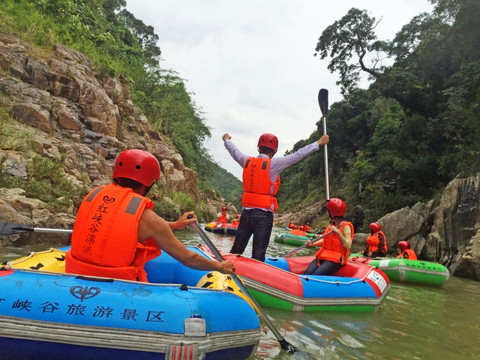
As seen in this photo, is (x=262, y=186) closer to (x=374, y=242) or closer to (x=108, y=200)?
(x=108, y=200)

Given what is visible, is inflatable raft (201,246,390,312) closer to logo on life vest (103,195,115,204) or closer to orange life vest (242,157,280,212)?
orange life vest (242,157,280,212)

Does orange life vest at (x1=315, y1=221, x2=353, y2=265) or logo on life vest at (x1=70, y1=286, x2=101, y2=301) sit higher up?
orange life vest at (x1=315, y1=221, x2=353, y2=265)

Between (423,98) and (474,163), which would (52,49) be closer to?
(474,163)

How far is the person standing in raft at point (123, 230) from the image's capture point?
223 cm

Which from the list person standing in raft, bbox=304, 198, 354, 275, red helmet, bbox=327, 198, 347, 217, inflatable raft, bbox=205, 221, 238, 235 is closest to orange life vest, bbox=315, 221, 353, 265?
person standing in raft, bbox=304, 198, 354, 275

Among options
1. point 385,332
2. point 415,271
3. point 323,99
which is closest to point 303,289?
point 385,332

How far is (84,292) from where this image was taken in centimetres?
212

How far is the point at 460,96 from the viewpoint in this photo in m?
12.9

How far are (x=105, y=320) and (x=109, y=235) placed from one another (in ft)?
1.53

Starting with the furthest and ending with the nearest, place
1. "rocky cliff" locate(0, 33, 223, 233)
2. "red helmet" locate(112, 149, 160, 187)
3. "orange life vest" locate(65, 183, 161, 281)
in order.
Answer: "rocky cliff" locate(0, 33, 223, 233) → "red helmet" locate(112, 149, 160, 187) → "orange life vest" locate(65, 183, 161, 281)

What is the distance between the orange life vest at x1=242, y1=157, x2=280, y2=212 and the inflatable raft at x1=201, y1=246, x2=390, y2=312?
667 millimetres

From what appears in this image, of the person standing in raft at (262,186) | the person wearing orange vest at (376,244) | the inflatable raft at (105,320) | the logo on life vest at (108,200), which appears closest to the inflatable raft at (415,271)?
the person wearing orange vest at (376,244)

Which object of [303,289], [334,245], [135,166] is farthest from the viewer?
[334,245]

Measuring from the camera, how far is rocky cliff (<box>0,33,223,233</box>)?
6992 millimetres
